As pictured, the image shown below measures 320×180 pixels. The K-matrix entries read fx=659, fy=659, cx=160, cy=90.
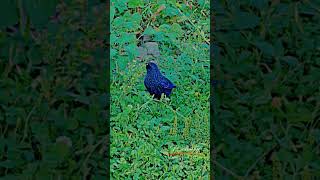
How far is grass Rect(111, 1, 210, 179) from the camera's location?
1.71 meters

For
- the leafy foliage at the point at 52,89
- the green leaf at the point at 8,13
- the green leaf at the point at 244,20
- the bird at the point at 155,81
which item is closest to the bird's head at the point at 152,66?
the bird at the point at 155,81

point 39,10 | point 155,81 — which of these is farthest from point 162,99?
point 39,10

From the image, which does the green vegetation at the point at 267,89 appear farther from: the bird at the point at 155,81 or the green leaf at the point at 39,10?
the green leaf at the point at 39,10

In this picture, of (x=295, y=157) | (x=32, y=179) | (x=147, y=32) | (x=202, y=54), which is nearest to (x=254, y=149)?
(x=295, y=157)

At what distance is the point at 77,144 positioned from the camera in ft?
5.59

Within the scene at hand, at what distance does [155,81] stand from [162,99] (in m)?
0.06

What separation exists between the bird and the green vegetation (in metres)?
0.14

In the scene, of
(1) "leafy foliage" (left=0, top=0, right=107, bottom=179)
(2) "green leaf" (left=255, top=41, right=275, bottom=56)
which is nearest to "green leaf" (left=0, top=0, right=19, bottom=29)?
(1) "leafy foliage" (left=0, top=0, right=107, bottom=179)

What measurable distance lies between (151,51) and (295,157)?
0.48 metres

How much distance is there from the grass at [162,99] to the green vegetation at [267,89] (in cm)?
5

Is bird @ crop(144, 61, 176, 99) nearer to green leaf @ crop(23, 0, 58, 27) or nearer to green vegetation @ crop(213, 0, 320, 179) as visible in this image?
green vegetation @ crop(213, 0, 320, 179)

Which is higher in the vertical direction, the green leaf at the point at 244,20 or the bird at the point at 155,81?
the green leaf at the point at 244,20

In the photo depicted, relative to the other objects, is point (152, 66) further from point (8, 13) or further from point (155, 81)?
point (8, 13)

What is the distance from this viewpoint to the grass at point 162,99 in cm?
171
